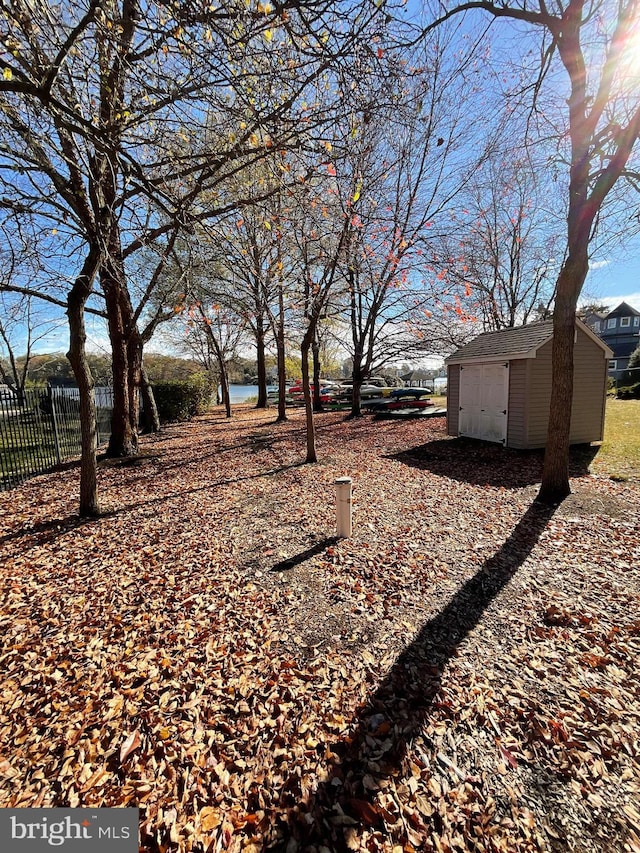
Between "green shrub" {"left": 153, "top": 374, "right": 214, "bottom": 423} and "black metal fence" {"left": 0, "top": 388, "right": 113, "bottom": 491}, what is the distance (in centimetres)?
710

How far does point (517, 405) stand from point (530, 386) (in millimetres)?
596

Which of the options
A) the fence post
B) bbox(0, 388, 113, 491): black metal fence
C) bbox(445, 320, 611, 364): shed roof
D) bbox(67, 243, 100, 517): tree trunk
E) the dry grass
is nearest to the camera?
bbox(67, 243, 100, 517): tree trunk

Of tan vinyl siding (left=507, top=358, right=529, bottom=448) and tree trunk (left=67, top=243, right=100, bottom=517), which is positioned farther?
tan vinyl siding (left=507, top=358, right=529, bottom=448)

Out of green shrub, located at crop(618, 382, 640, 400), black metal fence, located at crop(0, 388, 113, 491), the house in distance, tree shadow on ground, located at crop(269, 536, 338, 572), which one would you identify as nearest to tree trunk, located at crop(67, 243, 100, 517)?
black metal fence, located at crop(0, 388, 113, 491)

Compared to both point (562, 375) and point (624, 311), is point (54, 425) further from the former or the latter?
point (624, 311)

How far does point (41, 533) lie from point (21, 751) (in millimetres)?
3564

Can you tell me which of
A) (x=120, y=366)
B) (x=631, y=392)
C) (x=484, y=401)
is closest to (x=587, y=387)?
(x=484, y=401)

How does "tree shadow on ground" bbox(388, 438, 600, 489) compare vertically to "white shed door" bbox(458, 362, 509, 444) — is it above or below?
below

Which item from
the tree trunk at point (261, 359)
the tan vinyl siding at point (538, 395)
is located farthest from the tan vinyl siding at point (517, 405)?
the tree trunk at point (261, 359)

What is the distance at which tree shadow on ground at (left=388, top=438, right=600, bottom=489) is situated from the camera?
24.1 ft

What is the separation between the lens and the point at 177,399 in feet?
56.7

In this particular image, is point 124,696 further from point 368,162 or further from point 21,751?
point 368,162

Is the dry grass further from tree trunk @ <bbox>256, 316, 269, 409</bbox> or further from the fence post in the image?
the fence post

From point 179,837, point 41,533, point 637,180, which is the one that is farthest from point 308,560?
point 637,180
